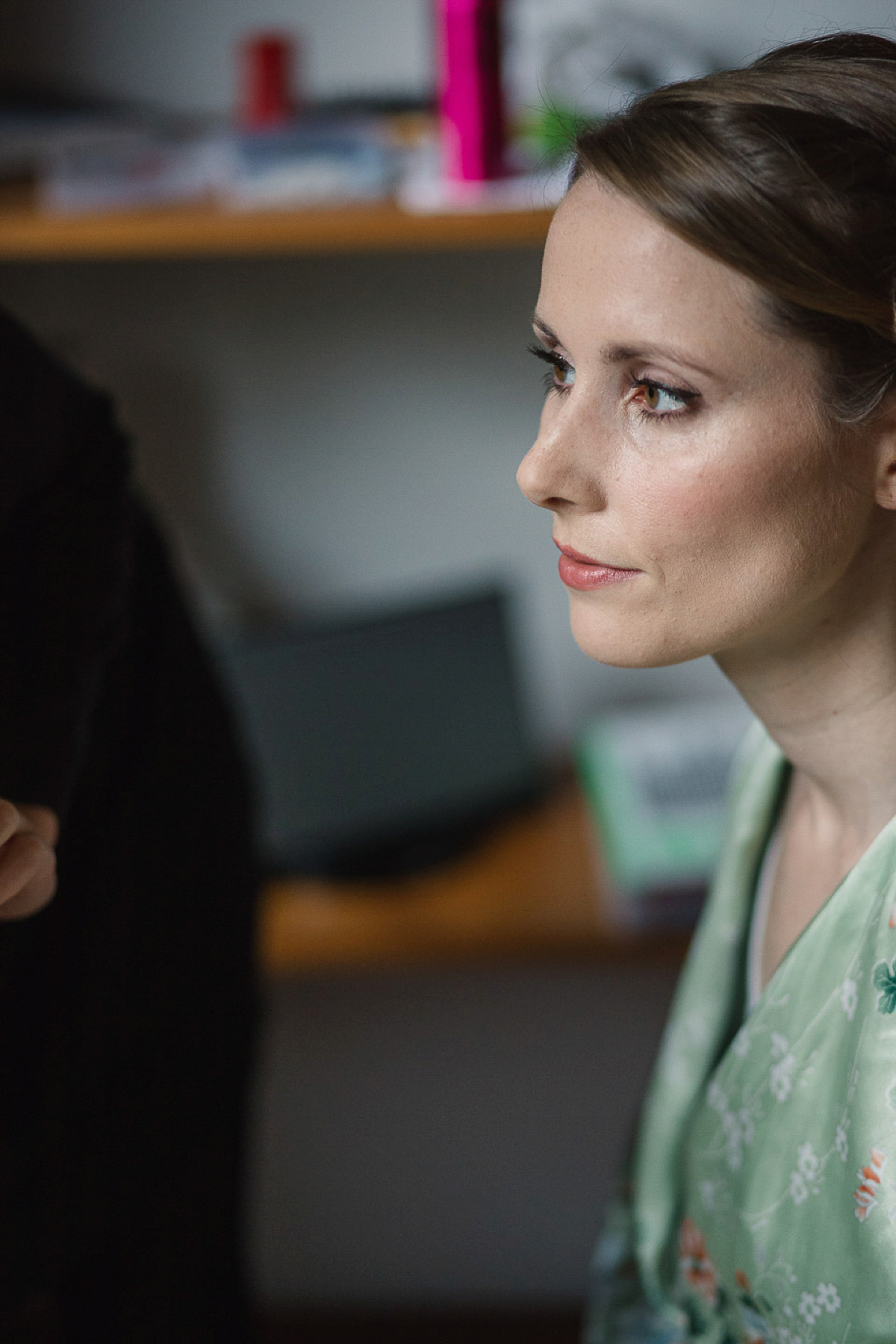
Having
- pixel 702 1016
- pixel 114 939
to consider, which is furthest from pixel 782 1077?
pixel 114 939

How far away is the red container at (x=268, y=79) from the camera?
4.35ft

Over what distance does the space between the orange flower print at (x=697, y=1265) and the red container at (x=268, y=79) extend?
107cm

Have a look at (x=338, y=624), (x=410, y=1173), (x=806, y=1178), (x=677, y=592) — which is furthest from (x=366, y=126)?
(x=410, y=1173)

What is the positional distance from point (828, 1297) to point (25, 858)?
45 cm

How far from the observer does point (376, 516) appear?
1.64 m

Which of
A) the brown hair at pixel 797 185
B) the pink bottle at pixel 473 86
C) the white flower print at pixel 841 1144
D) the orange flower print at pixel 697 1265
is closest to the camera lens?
the brown hair at pixel 797 185

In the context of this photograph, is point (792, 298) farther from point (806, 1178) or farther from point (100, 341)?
point (100, 341)

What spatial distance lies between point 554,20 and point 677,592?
1.01m

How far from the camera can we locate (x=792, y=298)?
551 mm

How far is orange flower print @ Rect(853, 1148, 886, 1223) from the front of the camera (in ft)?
2.07

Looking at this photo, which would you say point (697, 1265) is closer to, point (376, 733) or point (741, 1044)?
point (741, 1044)

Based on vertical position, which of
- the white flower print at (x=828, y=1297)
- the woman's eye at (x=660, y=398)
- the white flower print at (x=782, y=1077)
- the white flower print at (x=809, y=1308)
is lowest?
the white flower print at (x=809, y=1308)

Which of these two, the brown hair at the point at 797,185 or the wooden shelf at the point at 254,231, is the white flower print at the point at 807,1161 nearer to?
the brown hair at the point at 797,185

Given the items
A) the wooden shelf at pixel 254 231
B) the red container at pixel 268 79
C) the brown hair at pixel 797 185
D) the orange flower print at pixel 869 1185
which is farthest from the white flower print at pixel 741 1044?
the red container at pixel 268 79
